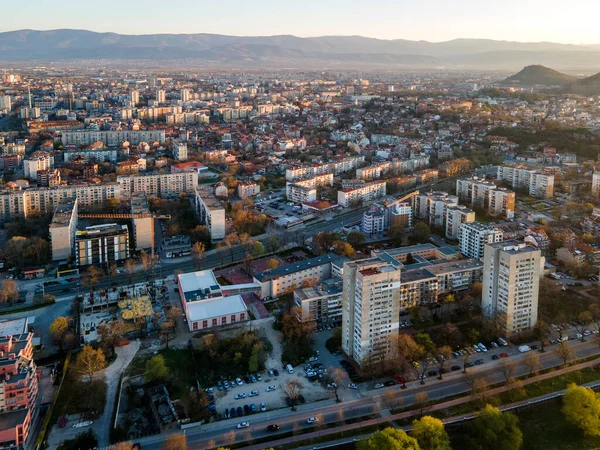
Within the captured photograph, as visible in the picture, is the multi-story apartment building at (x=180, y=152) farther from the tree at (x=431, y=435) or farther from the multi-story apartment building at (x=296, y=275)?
the tree at (x=431, y=435)

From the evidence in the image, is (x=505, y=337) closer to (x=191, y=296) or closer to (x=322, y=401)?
(x=322, y=401)

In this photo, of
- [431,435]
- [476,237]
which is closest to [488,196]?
[476,237]

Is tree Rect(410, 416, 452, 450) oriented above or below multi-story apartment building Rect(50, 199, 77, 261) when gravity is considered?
below

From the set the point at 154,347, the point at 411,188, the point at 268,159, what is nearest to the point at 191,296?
the point at 154,347

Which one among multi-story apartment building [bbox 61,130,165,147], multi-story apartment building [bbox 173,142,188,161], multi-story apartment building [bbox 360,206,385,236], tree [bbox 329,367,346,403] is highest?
multi-story apartment building [bbox 61,130,165,147]

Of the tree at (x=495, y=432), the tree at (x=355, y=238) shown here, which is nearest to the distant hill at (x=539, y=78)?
the tree at (x=355, y=238)

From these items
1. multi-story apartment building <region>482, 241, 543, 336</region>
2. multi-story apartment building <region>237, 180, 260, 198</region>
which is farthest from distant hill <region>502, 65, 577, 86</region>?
multi-story apartment building <region>482, 241, 543, 336</region>

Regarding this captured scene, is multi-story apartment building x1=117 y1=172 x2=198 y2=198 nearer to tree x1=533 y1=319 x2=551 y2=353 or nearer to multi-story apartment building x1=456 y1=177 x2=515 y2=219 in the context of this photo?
multi-story apartment building x1=456 y1=177 x2=515 y2=219
